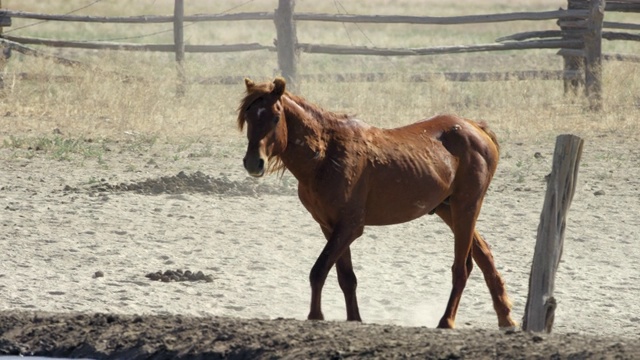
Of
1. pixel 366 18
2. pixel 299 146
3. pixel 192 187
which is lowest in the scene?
pixel 192 187

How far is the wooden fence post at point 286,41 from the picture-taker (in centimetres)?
1734

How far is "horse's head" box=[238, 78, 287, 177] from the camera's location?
6414 mm

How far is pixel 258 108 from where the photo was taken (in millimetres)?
6496

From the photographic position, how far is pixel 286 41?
1742 centimetres

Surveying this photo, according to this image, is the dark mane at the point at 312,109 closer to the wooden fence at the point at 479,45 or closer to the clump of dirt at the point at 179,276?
the clump of dirt at the point at 179,276

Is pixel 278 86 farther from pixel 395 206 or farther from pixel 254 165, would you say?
pixel 395 206

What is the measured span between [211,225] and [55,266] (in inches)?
70.3

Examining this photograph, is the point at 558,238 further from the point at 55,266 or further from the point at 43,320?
the point at 55,266

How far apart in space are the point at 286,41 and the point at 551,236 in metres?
11.2

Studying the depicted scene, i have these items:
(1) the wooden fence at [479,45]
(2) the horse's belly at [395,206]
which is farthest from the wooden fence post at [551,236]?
(1) the wooden fence at [479,45]

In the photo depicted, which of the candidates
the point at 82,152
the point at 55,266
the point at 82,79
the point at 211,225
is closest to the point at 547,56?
the point at 82,79

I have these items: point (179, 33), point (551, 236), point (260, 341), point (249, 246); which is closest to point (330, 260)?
point (260, 341)

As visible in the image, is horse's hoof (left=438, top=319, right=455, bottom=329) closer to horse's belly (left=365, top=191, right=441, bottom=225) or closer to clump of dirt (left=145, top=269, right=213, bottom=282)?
horse's belly (left=365, top=191, right=441, bottom=225)

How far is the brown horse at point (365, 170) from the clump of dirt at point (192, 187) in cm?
408
